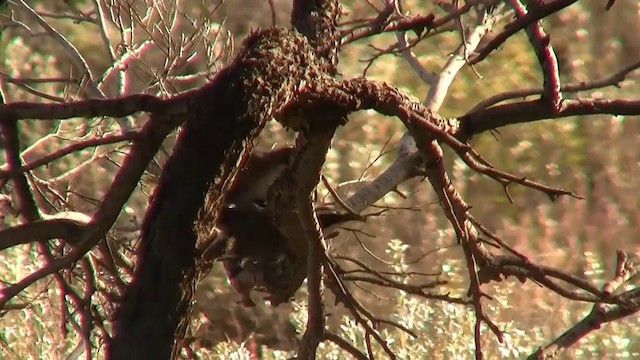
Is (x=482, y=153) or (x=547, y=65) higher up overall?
(x=482, y=153)

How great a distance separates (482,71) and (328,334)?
15.4ft

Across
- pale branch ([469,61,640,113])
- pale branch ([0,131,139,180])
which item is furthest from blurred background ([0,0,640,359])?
pale branch ([0,131,139,180])

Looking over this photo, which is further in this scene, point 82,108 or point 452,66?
point 452,66

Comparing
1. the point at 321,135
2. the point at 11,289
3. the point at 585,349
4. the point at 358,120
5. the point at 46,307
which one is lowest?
the point at 11,289

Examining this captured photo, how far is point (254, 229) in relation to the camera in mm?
1714

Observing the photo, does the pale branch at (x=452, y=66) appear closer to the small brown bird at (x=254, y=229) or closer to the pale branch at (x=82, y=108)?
the small brown bird at (x=254, y=229)

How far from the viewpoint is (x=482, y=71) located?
6.16m

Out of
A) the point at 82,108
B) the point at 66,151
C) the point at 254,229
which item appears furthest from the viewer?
the point at 254,229

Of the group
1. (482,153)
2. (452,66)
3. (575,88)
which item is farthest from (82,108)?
(482,153)

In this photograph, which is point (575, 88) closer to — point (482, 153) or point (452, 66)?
point (452, 66)

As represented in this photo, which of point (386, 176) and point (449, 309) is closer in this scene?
point (386, 176)

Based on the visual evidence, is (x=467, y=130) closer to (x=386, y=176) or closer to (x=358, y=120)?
(x=386, y=176)

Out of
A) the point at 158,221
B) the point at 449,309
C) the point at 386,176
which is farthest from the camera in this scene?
the point at 449,309

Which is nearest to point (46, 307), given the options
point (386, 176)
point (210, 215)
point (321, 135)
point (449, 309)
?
point (449, 309)
